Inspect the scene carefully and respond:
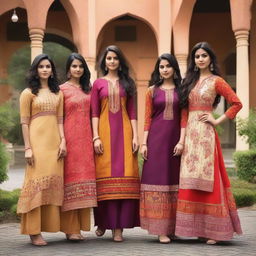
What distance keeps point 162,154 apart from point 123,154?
1.16ft

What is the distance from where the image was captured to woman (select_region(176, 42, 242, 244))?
4.86 meters

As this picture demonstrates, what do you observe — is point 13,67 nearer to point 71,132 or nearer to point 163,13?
point 163,13

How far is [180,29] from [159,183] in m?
11.6

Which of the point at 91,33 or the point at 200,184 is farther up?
the point at 91,33

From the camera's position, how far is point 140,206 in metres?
5.05

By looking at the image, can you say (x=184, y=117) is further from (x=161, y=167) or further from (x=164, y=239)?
(x=164, y=239)

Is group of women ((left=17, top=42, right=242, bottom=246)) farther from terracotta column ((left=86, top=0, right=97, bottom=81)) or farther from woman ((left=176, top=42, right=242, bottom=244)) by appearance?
terracotta column ((left=86, top=0, right=97, bottom=81))

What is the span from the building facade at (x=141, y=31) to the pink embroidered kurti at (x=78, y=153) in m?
8.59

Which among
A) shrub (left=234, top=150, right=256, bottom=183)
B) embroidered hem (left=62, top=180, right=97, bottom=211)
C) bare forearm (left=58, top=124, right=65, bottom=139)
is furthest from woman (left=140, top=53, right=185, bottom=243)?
shrub (left=234, top=150, right=256, bottom=183)

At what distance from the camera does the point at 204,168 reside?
16.1 ft

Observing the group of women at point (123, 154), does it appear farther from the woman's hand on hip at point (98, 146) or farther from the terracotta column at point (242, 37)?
the terracotta column at point (242, 37)

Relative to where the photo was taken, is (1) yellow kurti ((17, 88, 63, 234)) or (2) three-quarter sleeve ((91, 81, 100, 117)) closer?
(1) yellow kurti ((17, 88, 63, 234))

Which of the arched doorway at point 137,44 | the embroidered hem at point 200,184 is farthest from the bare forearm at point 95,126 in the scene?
the arched doorway at point 137,44

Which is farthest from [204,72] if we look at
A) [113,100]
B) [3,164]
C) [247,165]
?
[247,165]
